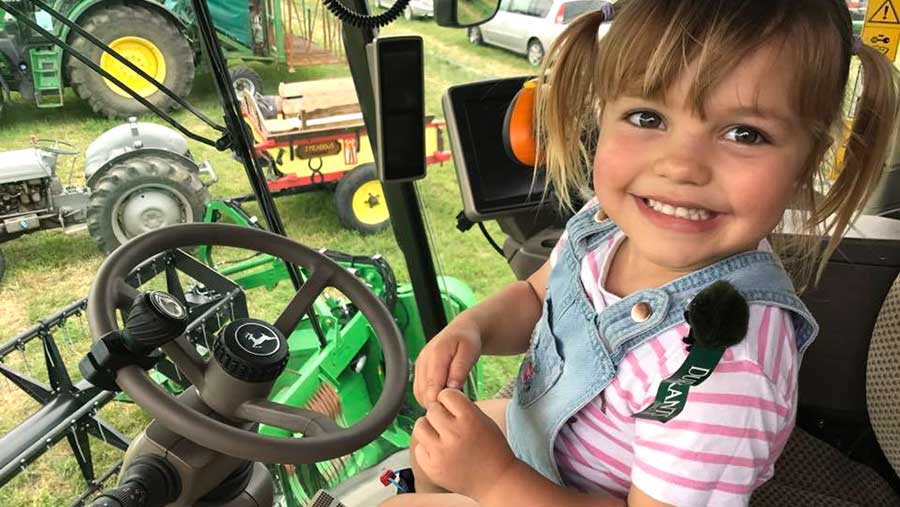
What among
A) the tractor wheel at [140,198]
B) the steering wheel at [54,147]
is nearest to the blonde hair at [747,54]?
the tractor wheel at [140,198]

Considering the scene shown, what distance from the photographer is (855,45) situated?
2.56 ft

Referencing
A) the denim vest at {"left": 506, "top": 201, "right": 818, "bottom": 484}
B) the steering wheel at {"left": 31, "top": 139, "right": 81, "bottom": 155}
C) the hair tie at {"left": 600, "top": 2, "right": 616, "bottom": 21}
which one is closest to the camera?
the denim vest at {"left": 506, "top": 201, "right": 818, "bottom": 484}

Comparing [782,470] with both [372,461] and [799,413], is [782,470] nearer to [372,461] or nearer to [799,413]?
[799,413]

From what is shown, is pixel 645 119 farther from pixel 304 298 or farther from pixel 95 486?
pixel 95 486

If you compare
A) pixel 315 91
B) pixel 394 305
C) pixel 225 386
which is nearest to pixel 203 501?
pixel 225 386

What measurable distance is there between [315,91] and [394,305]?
0.73 meters

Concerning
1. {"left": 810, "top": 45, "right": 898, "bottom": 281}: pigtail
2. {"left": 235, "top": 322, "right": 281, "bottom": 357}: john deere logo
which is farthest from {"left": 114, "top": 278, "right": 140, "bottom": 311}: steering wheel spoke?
{"left": 810, "top": 45, "right": 898, "bottom": 281}: pigtail

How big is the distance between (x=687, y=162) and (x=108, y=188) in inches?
64.4

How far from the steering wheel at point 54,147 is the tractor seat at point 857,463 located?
5.84ft

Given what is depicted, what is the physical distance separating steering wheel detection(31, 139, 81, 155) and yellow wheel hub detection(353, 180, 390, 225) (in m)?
0.89

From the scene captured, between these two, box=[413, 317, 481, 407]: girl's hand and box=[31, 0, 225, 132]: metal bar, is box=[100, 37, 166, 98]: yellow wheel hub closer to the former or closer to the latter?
box=[31, 0, 225, 132]: metal bar

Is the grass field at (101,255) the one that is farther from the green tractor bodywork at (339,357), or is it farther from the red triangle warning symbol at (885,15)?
the red triangle warning symbol at (885,15)

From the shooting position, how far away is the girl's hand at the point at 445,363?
0.99 metres

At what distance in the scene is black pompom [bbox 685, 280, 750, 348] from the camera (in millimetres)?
708
